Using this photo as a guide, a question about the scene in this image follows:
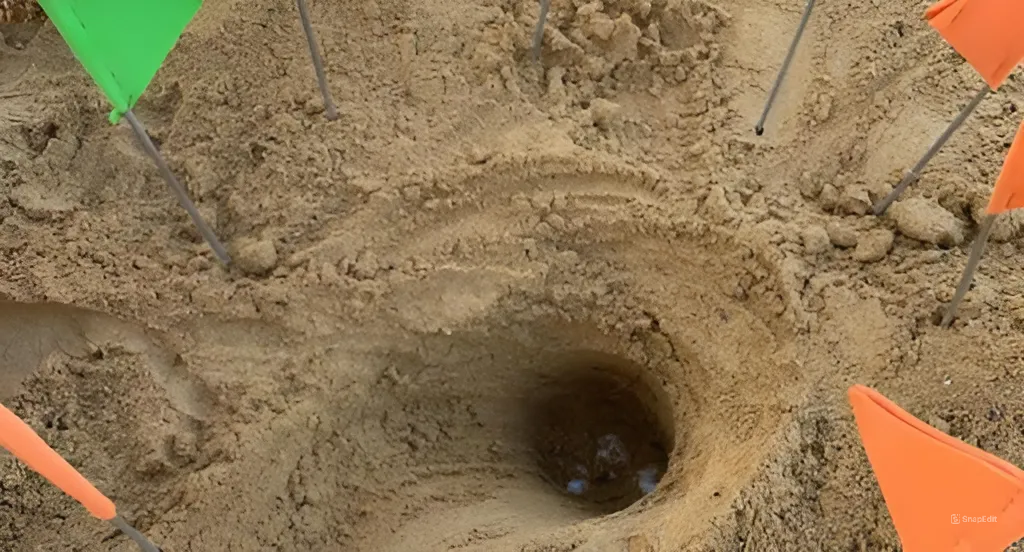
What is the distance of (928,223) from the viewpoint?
1.41 m

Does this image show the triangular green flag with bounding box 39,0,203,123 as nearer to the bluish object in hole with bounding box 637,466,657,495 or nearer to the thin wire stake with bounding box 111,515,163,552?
the thin wire stake with bounding box 111,515,163,552

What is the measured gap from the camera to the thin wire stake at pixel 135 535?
3.81ft

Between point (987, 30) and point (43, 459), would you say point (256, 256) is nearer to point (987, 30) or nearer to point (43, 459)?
point (43, 459)

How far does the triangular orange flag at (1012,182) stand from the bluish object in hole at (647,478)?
0.88 m

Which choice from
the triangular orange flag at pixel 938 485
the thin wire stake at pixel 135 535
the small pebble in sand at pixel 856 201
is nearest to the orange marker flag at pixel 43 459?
the thin wire stake at pixel 135 535

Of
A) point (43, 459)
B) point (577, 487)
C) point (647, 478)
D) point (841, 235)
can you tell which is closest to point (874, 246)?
point (841, 235)

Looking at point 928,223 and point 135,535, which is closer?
point 135,535

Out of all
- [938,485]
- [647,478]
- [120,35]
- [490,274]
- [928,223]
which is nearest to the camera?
[938,485]

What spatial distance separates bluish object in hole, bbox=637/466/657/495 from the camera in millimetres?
1729

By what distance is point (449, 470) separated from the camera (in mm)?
1584

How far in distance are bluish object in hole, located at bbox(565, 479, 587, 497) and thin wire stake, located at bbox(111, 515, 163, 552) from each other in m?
0.84

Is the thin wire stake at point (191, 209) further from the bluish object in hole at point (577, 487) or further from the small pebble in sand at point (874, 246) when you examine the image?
the small pebble in sand at point (874, 246)

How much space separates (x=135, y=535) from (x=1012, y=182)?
1376 mm

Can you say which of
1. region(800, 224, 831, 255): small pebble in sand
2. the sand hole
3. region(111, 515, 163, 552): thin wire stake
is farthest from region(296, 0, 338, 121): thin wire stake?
region(800, 224, 831, 255): small pebble in sand
